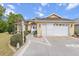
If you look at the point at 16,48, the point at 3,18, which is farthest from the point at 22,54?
the point at 3,18

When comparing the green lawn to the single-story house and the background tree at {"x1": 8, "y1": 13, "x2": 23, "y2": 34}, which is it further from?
the single-story house

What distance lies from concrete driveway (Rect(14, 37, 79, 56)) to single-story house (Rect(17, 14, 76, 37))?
0.12 m

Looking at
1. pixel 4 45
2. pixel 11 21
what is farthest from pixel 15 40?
pixel 11 21

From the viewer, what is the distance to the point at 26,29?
4.23 meters

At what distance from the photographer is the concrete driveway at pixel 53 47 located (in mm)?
4074

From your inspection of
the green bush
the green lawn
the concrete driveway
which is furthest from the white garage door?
the green lawn

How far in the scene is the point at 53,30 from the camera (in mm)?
4336

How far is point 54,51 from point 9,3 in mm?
1243

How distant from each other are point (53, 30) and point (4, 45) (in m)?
1.01

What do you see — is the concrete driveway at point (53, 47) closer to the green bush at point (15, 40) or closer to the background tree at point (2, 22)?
the green bush at point (15, 40)

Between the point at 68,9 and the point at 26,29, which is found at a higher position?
the point at 68,9

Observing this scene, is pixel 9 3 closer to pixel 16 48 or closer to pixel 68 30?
pixel 16 48

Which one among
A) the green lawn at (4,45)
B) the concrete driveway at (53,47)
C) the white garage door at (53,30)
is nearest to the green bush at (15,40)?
the green lawn at (4,45)

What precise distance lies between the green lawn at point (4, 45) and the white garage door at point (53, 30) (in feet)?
2.38
